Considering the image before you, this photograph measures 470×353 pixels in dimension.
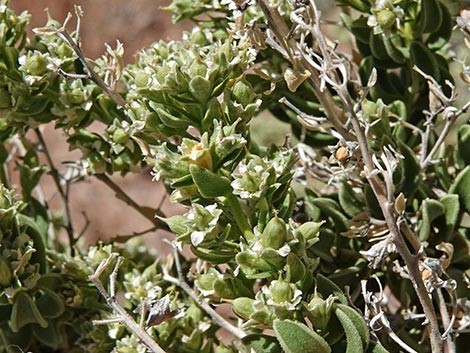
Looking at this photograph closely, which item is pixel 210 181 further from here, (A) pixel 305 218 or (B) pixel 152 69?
(A) pixel 305 218

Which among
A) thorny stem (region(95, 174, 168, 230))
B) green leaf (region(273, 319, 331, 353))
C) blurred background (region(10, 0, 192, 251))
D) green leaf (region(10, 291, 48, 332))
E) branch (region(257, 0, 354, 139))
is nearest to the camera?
green leaf (region(273, 319, 331, 353))

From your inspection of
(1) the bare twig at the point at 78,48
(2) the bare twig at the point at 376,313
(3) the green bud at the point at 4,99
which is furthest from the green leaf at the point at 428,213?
(3) the green bud at the point at 4,99

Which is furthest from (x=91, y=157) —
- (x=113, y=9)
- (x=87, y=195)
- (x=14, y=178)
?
(x=113, y=9)

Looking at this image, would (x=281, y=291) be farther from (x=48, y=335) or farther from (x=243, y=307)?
(x=48, y=335)

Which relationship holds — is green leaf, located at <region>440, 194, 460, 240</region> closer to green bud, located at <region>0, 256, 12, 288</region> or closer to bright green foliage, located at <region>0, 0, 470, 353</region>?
bright green foliage, located at <region>0, 0, 470, 353</region>

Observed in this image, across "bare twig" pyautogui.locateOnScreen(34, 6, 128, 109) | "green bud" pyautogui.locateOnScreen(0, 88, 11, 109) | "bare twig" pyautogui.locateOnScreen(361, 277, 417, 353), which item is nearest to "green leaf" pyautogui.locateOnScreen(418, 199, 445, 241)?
"bare twig" pyautogui.locateOnScreen(361, 277, 417, 353)

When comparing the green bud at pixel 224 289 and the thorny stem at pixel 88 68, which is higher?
the thorny stem at pixel 88 68

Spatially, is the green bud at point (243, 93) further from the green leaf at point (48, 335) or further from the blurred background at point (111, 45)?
the blurred background at point (111, 45)
